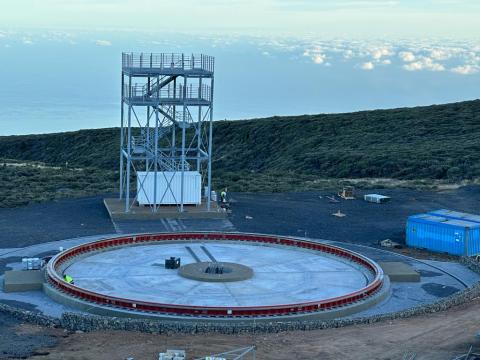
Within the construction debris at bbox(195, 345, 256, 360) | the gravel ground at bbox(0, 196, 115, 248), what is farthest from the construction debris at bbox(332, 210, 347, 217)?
the construction debris at bbox(195, 345, 256, 360)

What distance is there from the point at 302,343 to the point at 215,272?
7590mm

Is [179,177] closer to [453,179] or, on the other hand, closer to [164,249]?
[164,249]

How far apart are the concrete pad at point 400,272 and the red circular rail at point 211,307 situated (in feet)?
2.30

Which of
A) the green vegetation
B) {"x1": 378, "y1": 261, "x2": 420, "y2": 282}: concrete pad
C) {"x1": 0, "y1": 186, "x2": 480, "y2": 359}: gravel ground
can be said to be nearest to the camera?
{"x1": 0, "y1": 186, "x2": 480, "y2": 359}: gravel ground

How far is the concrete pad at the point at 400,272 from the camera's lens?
113 feet

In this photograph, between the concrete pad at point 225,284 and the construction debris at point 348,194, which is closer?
the concrete pad at point 225,284

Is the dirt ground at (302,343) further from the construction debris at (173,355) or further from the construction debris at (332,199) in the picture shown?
the construction debris at (332,199)

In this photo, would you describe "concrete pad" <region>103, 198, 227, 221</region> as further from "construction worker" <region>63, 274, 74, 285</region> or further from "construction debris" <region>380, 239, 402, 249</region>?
"construction worker" <region>63, 274, 74, 285</region>

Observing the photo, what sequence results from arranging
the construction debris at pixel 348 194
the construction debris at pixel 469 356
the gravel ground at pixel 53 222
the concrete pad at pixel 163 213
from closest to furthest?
1. the construction debris at pixel 469 356
2. the gravel ground at pixel 53 222
3. the concrete pad at pixel 163 213
4. the construction debris at pixel 348 194

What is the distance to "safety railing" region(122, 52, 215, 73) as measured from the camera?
46125 millimetres

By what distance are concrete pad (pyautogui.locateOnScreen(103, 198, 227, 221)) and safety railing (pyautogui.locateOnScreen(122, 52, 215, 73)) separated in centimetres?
749

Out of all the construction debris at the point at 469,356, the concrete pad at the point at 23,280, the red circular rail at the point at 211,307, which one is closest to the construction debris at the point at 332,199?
the red circular rail at the point at 211,307

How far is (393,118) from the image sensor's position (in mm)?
100562

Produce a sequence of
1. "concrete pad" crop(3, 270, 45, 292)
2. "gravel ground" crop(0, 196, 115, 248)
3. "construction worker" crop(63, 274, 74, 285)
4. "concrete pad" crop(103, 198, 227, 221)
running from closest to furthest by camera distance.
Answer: "construction worker" crop(63, 274, 74, 285)
"concrete pad" crop(3, 270, 45, 292)
"gravel ground" crop(0, 196, 115, 248)
"concrete pad" crop(103, 198, 227, 221)
